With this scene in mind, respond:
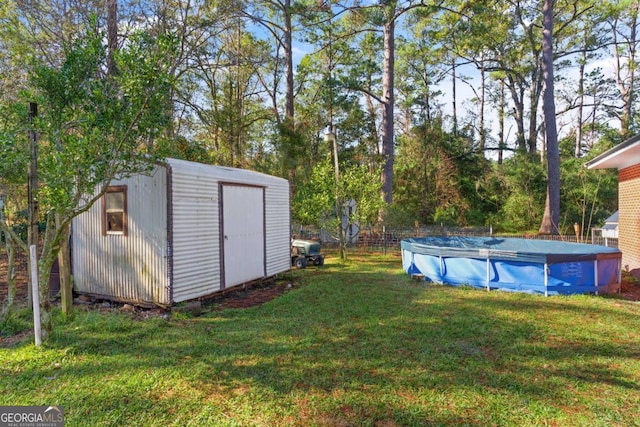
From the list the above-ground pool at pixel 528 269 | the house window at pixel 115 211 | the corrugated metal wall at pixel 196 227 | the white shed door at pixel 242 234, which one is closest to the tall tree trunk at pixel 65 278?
the house window at pixel 115 211

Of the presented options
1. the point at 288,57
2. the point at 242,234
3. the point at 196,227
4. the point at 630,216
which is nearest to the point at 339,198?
the point at 242,234

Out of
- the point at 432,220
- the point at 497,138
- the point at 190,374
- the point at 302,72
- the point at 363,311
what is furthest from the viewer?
the point at 497,138

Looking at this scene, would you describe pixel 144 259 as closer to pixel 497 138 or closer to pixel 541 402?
pixel 541 402

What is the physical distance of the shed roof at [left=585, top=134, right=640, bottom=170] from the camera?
305 inches

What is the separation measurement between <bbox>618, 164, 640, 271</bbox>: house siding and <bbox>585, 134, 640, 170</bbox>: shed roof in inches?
7.6

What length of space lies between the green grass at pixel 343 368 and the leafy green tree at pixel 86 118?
1370 mm

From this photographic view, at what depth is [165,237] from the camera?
229 inches

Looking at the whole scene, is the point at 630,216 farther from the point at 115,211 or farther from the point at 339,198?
the point at 115,211

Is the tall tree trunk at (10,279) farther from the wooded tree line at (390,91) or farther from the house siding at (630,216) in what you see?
the house siding at (630,216)

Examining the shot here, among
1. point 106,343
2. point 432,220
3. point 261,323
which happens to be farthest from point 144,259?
point 432,220

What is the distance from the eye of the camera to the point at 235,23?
55.4 feet

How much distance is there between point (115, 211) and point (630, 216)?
13.0 meters

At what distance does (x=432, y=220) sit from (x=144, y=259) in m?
20.0

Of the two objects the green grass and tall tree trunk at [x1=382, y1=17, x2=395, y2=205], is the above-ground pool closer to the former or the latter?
the green grass
